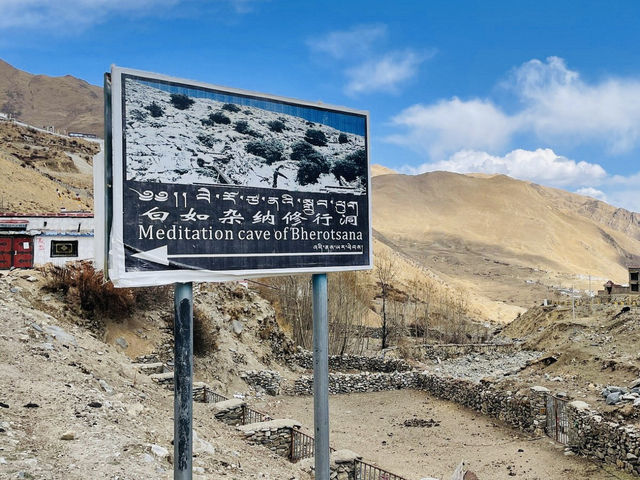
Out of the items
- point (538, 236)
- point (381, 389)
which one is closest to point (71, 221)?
point (381, 389)

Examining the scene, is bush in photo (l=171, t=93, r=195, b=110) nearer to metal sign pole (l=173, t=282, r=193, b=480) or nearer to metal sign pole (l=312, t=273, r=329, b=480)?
metal sign pole (l=173, t=282, r=193, b=480)

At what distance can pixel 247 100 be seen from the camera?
13.7 feet

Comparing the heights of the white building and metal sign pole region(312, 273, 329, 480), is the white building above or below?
above

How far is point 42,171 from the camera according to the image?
56094 mm

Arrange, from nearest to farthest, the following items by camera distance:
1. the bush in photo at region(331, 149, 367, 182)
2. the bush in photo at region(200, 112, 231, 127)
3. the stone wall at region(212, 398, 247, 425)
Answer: the bush in photo at region(200, 112, 231, 127)
the bush in photo at region(331, 149, 367, 182)
the stone wall at region(212, 398, 247, 425)

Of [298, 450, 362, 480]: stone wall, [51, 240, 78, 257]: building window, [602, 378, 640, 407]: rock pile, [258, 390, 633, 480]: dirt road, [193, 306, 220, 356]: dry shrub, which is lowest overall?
[258, 390, 633, 480]: dirt road

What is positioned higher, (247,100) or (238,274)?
(247,100)

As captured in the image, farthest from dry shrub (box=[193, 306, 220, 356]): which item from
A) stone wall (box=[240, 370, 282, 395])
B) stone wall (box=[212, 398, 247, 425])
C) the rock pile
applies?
the rock pile

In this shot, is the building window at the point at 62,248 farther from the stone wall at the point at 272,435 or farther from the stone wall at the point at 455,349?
the stone wall at the point at 455,349

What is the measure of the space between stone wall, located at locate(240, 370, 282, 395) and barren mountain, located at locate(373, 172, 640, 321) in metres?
31.9

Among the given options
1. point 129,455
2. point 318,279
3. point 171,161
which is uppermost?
point 171,161

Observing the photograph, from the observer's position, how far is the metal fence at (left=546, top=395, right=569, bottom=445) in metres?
11.2

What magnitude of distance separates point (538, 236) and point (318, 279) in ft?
316

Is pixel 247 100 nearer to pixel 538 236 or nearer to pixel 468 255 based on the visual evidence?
pixel 468 255
